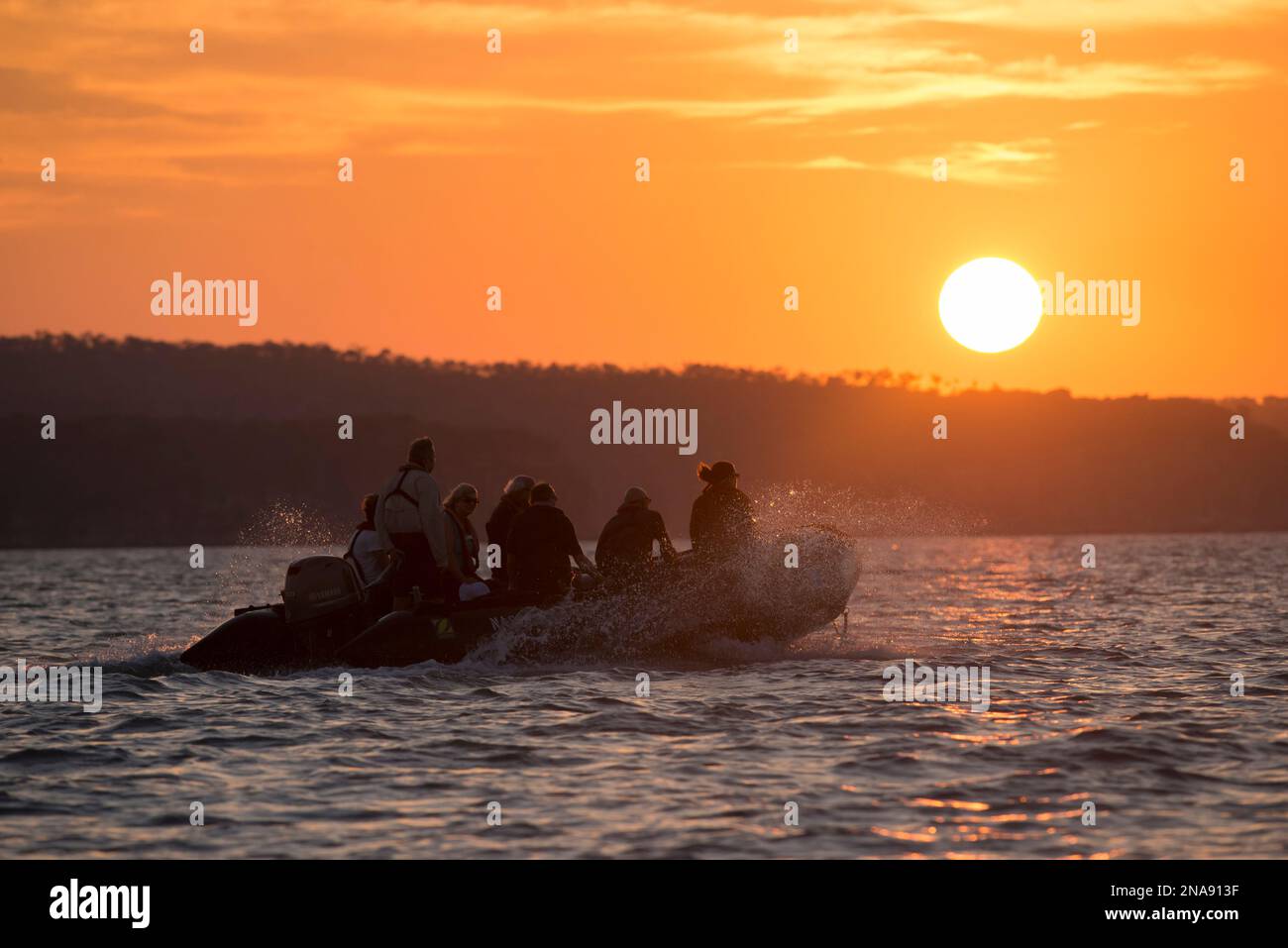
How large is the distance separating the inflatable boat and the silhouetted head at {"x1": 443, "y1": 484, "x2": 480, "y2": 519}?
86 centimetres

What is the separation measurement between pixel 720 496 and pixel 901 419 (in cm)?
17445

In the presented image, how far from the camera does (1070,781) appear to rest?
36.1 feet

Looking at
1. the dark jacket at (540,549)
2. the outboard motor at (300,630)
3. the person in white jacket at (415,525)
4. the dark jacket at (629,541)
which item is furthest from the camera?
the dark jacket at (629,541)

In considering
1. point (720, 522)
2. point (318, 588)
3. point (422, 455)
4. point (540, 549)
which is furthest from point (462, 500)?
point (720, 522)

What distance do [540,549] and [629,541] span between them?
97cm

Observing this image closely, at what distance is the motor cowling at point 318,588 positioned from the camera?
52.7ft

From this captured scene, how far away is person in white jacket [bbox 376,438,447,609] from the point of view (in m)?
15.9

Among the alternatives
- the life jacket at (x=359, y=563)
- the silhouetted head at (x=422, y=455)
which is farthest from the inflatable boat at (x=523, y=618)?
the silhouetted head at (x=422, y=455)

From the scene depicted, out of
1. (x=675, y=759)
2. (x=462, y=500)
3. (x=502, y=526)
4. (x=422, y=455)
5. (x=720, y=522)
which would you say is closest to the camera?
(x=675, y=759)

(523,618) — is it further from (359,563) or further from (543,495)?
(359,563)

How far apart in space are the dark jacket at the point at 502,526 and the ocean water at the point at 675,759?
1097 mm

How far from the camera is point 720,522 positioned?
17.9 meters

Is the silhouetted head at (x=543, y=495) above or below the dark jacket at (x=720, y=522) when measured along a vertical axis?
above

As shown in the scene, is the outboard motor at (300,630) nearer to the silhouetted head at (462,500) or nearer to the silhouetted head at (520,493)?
the silhouetted head at (462,500)
